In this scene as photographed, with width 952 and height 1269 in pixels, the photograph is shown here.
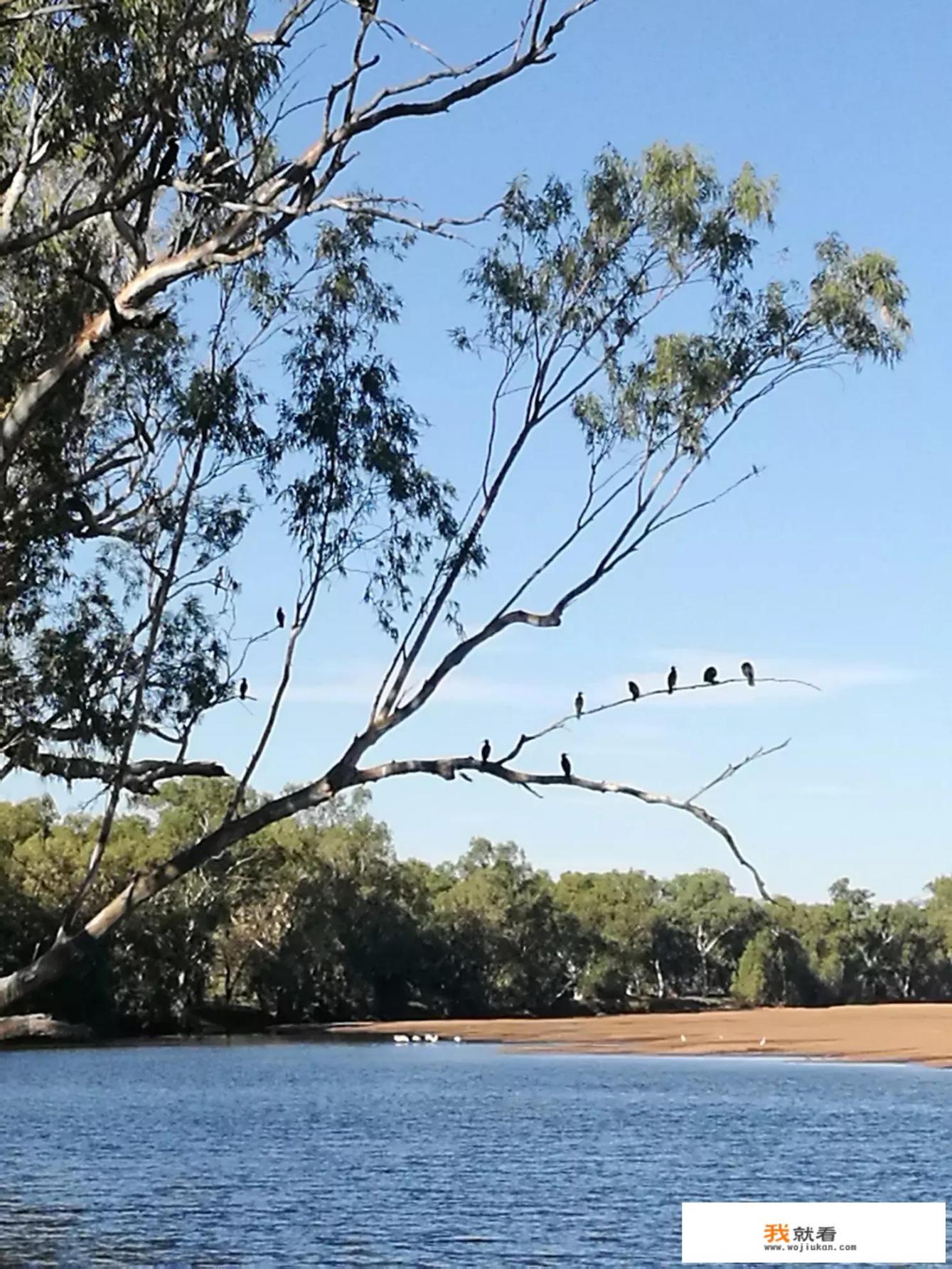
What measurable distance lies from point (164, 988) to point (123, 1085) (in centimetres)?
1738

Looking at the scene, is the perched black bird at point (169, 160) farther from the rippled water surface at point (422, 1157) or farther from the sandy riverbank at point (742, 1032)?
the sandy riverbank at point (742, 1032)

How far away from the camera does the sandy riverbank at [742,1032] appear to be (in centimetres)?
5253

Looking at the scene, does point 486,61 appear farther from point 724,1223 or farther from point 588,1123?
point 588,1123

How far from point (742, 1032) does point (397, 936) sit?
11.9 metres

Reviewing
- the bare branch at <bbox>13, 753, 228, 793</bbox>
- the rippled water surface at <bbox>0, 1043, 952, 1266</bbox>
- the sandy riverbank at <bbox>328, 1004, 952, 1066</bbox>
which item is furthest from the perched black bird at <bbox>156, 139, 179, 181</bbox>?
the sandy riverbank at <bbox>328, 1004, 952, 1066</bbox>

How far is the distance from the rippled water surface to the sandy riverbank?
8709mm

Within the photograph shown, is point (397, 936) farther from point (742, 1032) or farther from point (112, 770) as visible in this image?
point (112, 770)

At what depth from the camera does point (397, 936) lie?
6506cm

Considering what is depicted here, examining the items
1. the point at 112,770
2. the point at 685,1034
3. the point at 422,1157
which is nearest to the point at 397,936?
the point at 685,1034

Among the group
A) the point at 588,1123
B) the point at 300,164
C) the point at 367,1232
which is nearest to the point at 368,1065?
the point at 588,1123

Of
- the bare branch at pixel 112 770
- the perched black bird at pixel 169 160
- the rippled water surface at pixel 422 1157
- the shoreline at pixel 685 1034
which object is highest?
the perched black bird at pixel 169 160

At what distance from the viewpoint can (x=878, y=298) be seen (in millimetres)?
13406

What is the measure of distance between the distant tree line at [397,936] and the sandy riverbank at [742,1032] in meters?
2.04

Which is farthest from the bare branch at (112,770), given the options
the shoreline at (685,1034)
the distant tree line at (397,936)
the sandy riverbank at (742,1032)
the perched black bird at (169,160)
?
the sandy riverbank at (742,1032)
